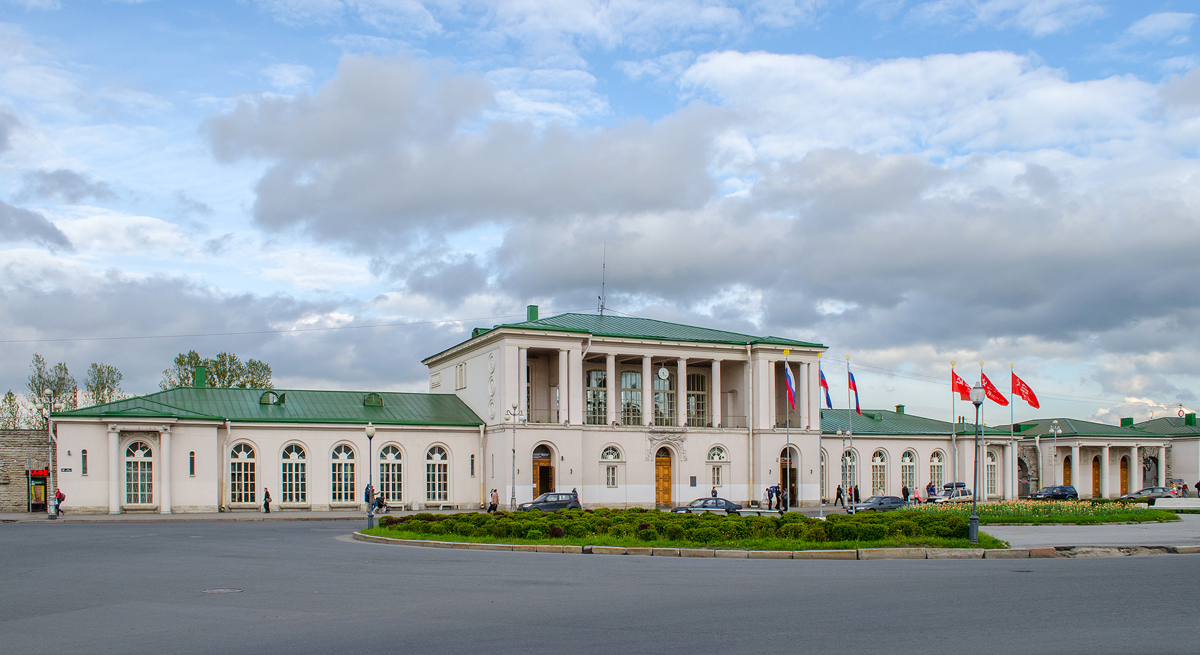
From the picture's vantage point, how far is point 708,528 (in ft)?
75.0

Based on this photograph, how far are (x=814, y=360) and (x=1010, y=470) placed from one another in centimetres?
2158

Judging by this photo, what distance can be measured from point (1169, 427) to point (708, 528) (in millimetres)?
76348

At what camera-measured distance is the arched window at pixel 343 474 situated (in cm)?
4931

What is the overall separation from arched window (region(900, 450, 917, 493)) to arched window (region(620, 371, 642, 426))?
68.6 feet

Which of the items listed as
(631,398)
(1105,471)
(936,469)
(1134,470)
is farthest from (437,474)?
(1134,470)

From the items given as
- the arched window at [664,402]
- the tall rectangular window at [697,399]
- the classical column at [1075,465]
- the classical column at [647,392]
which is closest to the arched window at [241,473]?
the classical column at [647,392]

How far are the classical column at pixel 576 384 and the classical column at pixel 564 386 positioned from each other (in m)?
0.20

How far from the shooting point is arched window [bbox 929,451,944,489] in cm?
6600

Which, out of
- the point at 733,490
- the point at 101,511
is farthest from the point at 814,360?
the point at 101,511

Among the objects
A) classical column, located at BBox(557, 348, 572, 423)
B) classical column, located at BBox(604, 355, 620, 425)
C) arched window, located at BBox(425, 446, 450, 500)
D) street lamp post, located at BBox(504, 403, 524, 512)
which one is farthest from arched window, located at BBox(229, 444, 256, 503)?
classical column, located at BBox(604, 355, 620, 425)

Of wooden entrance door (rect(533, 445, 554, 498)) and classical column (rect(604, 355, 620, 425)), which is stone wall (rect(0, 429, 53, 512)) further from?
classical column (rect(604, 355, 620, 425))

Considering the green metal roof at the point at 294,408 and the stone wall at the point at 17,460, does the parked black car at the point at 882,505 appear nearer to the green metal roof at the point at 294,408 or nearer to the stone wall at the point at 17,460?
the green metal roof at the point at 294,408

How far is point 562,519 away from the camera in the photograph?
25.9 metres

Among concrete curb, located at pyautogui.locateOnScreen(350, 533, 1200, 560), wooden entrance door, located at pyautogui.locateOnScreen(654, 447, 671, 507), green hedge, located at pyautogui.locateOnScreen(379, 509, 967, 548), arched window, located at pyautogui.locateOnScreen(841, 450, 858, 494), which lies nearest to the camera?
concrete curb, located at pyautogui.locateOnScreen(350, 533, 1200, 560)
